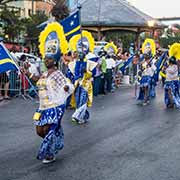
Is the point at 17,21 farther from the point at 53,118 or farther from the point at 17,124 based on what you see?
the point at 53,118

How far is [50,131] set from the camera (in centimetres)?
Result: 734

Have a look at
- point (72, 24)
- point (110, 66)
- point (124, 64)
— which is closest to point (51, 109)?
point (72, 24)

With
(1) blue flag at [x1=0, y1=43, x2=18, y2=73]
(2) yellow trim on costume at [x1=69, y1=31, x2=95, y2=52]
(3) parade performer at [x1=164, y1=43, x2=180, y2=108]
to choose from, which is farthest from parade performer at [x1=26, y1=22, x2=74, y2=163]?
(3) parade performer at [x1=164, y1=43, x2=180, y2=108]

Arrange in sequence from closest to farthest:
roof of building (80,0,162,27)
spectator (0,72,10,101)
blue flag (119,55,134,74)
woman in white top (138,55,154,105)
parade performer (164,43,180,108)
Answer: parade performer (164,43,180,108) < woman in white top (138,55,154,105) < spectator (0,72,10,101) < blue flag (119,55,134,74) < roof of building (80,0,162,27)

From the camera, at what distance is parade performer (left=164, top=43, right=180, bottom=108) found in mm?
14734

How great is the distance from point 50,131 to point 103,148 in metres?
1.44

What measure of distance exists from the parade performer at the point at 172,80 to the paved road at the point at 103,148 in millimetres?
1182

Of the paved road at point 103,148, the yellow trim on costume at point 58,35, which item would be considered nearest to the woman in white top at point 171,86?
the paved road at point 103,148

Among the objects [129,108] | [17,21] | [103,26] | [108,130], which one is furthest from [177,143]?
[17,21]

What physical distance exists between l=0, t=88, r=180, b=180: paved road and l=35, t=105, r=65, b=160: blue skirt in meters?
0.18

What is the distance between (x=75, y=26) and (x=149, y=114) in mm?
3302

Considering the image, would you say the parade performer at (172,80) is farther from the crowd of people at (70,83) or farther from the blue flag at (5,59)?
the blue flag at (5,59)

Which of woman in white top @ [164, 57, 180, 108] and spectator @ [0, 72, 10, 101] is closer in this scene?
woman in white top @ [164, 57, 180, 108]

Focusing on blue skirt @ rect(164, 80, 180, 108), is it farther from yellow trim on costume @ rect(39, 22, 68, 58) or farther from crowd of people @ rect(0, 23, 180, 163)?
yellow trim on costume @ rect(39, 22, 68, 58)
